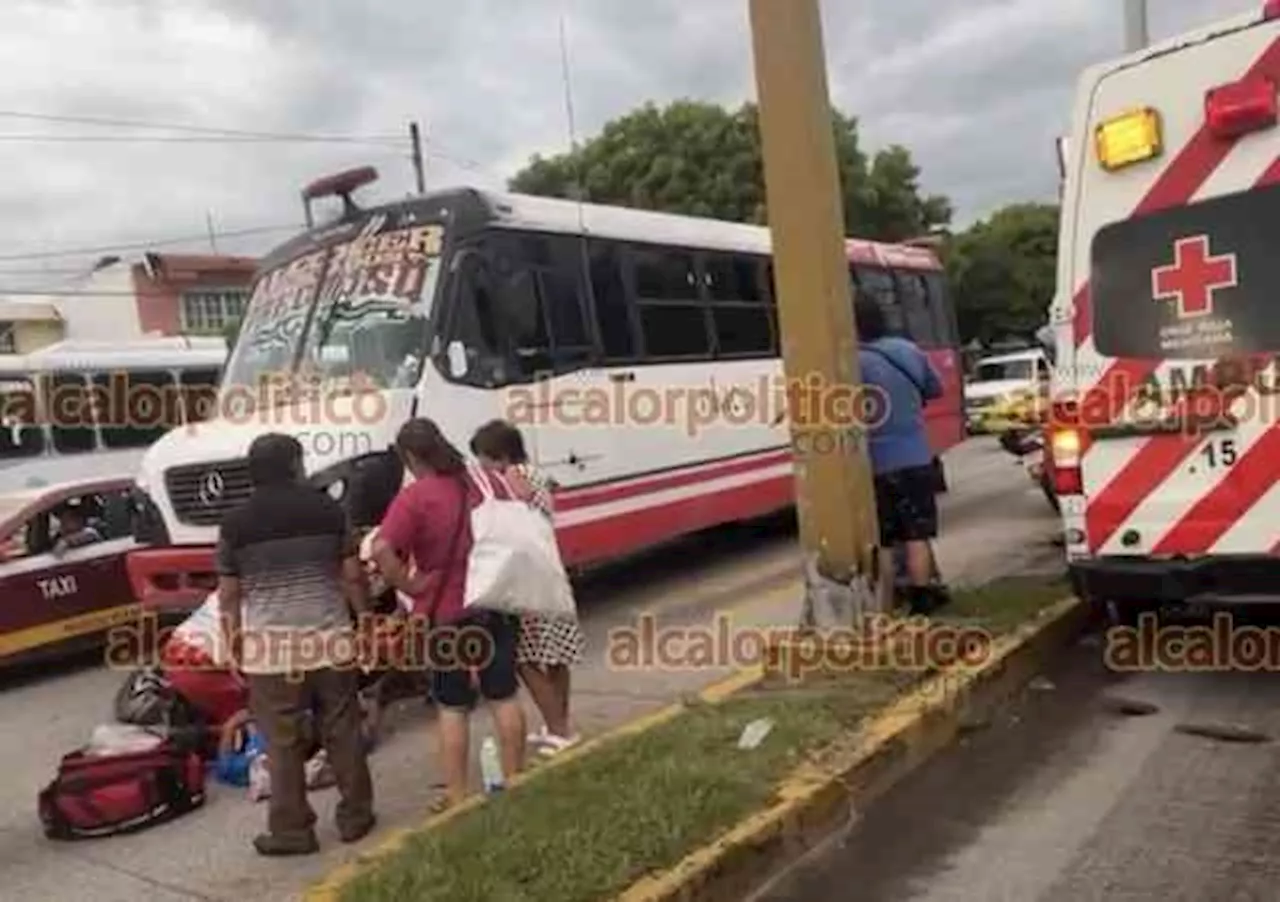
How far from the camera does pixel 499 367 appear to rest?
346 inches

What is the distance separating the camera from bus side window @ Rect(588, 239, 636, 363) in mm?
9961

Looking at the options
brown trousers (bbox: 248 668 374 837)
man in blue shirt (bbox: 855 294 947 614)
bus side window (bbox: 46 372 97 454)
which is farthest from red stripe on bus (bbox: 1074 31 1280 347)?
bus side window (bbox: 46 372 97 454)

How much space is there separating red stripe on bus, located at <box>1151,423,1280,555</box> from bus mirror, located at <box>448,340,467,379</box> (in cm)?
416

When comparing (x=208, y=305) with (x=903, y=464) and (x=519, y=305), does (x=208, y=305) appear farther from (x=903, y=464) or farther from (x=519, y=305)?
(x=903, y=464)

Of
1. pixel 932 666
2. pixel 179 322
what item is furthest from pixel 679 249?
pixel 179 322

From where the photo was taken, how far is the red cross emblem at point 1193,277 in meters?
6.16

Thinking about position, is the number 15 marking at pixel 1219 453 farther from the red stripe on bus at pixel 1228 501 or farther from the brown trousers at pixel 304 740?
the brown trousers at pixel 304 740

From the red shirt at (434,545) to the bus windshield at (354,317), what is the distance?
2928 mm

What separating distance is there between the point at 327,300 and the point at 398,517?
12.6ft

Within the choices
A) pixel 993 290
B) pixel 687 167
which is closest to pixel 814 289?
pixel 687 167

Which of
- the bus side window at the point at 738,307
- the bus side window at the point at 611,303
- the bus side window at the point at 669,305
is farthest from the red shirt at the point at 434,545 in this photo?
the bus side window at the point at 738,307

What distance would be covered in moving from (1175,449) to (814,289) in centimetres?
177

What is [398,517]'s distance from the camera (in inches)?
212

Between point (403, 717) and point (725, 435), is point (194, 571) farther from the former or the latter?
point (725, 435)
